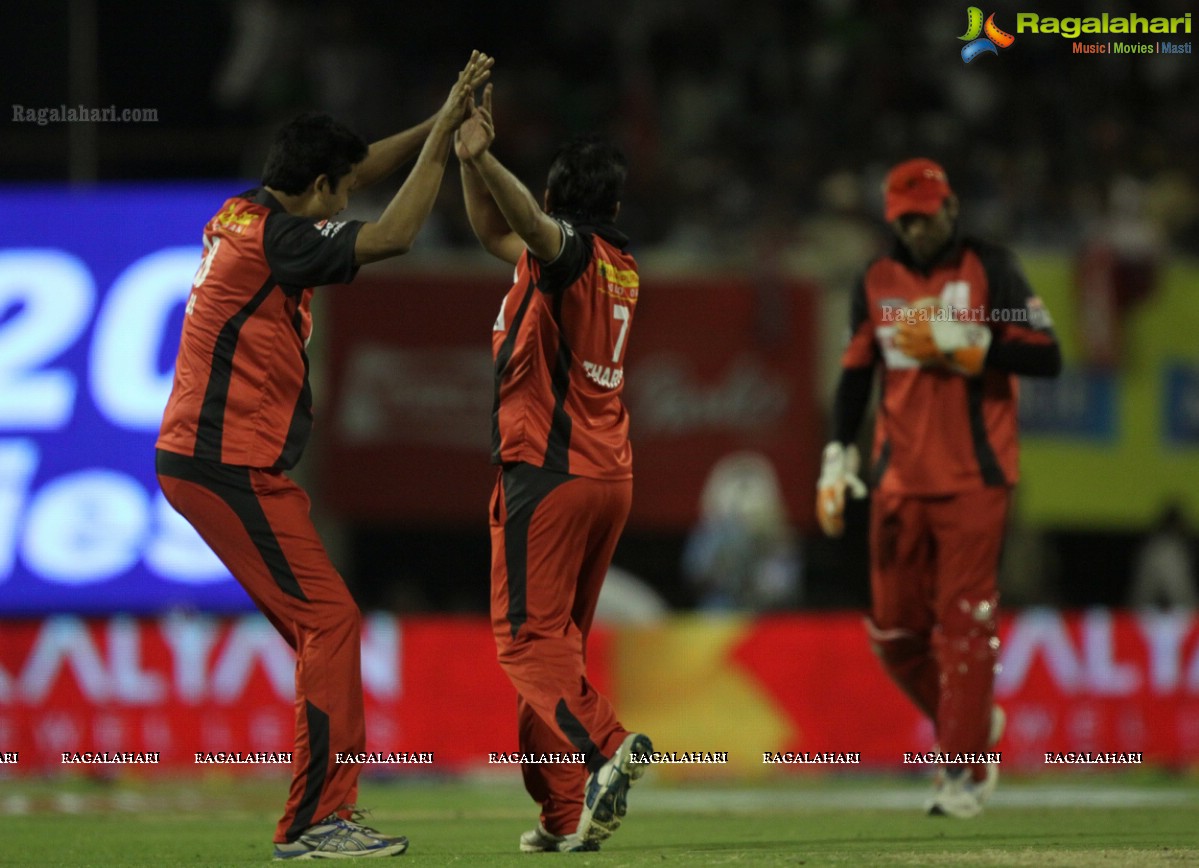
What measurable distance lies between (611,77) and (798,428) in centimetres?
360

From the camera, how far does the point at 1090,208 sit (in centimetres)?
1392

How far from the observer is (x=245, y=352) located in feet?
18.6

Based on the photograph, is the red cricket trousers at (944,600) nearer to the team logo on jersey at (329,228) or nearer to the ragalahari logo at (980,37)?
the team logo on jersey at (329,228)

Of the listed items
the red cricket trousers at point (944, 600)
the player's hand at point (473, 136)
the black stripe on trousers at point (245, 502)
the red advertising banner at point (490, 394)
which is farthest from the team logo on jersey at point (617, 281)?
the red advertising banner at point (490, 394)

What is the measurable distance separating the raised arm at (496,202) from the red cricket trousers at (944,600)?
89.3 inches

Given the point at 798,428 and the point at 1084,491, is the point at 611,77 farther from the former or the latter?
the point at 1084,491

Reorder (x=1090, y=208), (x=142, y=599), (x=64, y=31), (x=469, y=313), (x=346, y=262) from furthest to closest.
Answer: (x=1090, y=208) → (x=469, y=313) → (x=64, y=31) → (x=142, y=599) → (x=346, y=262)

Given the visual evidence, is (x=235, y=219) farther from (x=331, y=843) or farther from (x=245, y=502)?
(x=331, y=843)

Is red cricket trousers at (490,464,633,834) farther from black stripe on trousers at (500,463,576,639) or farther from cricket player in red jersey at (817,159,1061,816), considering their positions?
cricket player in red jersey at (817,159,1061,816)

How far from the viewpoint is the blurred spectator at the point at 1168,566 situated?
1280 centimetres

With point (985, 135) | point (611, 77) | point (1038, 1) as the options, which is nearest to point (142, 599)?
point (611, 77)

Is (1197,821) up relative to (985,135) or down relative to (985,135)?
down

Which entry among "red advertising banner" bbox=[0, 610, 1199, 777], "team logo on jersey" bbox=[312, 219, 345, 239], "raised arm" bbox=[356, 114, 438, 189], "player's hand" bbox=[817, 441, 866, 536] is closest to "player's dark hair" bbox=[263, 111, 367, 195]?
"team logo on jersey" bbox=[312, 219, 345, 239]

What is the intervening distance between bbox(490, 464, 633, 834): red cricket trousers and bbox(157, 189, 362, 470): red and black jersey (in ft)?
2.36
